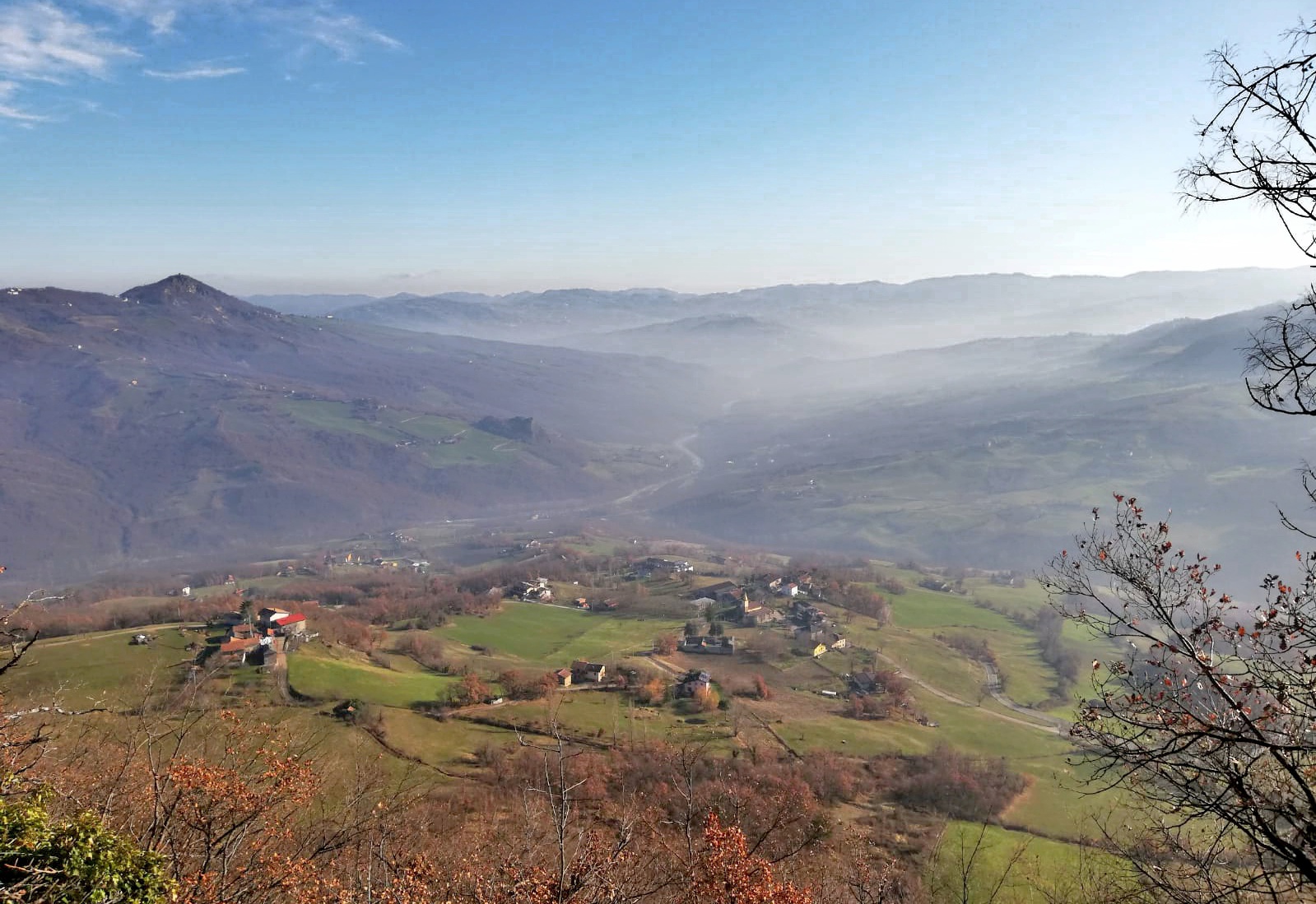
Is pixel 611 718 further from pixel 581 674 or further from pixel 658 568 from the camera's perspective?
pixel 658 568

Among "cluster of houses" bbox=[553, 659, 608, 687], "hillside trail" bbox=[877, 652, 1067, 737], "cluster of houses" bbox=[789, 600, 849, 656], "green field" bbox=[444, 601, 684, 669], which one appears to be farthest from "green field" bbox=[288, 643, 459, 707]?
"hillside trail" bbox=[877, 652, 1067, 737]

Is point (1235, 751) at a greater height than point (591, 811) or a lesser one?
greater

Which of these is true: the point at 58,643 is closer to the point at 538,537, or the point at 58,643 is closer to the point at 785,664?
the point at 785,664

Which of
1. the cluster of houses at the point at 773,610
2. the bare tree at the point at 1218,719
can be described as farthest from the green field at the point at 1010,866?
the cluster of houses at the point at 773,610

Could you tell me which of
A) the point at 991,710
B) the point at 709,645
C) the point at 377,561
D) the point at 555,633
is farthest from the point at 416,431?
the point at 991,710

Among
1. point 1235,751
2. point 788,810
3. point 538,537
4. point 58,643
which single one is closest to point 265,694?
point 58,643

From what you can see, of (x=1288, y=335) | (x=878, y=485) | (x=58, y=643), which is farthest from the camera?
(x=878, y=485)

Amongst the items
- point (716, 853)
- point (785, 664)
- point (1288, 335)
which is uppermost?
point (1288, 335)
